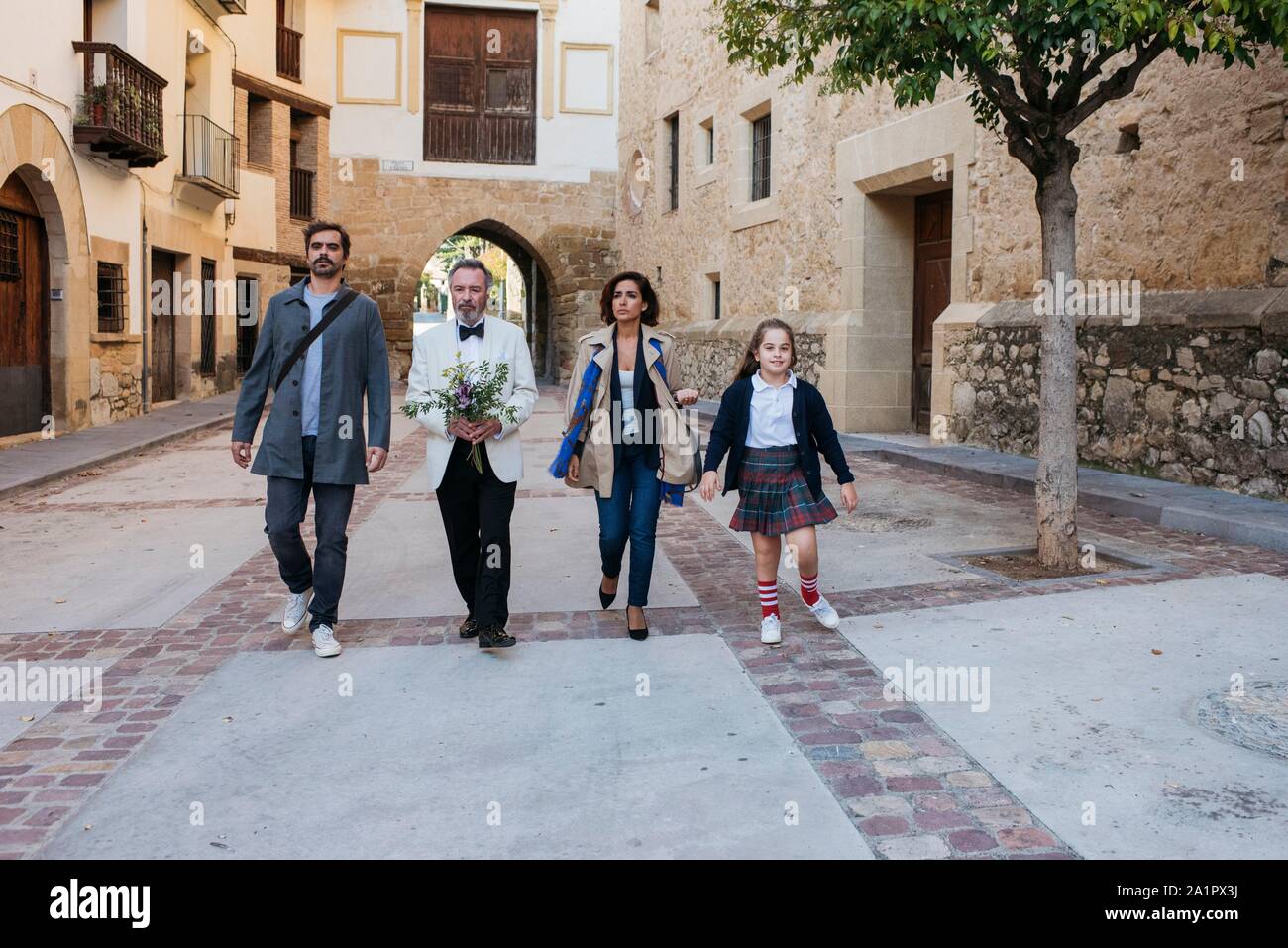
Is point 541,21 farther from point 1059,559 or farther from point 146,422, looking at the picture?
point 1059,559

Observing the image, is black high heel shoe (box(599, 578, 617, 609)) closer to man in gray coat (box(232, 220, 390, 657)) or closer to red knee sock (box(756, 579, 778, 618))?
red knee sock (box(756, 579, 778, 618))

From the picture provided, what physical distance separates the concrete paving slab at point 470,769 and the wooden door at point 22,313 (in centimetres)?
1010

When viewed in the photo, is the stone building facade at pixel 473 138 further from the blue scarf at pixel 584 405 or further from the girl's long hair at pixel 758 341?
the girl's long hair at pixel 758 341

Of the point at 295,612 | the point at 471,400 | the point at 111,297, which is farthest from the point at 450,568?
the point at 111,297

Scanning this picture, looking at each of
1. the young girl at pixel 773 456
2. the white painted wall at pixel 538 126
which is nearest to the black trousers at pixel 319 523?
the young girl at pixel 773 456

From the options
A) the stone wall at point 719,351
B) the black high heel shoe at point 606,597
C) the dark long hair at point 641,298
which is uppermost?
the stone wall at point 719,351

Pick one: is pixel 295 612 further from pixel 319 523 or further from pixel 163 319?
pixel 163 319

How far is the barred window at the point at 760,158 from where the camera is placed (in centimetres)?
1728

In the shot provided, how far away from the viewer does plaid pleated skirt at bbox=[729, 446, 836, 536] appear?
484 cm

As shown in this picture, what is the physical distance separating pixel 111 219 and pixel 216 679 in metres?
12.8

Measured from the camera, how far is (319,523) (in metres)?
4.80

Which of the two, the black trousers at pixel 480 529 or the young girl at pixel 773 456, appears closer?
the black trousers at pixel 480 529

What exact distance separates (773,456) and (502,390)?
118cm
